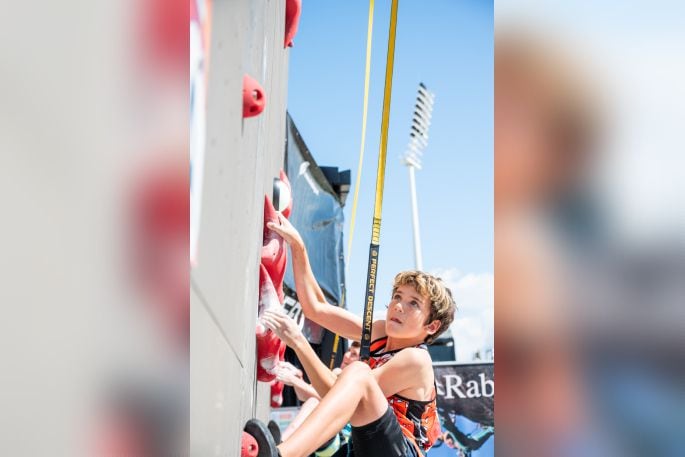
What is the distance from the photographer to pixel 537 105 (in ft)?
1.70

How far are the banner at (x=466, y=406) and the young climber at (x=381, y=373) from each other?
8.47ft

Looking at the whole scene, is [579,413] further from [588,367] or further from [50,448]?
[50,448]

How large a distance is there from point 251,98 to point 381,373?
150 centimetres

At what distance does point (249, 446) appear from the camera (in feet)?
5.06

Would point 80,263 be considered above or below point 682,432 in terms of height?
above

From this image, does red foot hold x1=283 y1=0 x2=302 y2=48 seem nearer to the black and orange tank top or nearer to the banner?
the black and orange tank top

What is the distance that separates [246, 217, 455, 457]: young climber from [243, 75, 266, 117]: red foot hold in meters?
1.00

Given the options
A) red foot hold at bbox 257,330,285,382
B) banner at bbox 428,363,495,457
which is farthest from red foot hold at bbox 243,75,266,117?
banner at bbox 428,363,495,457

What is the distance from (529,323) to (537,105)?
179 millimetres

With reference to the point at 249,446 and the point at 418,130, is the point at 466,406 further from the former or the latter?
the point at 418,130

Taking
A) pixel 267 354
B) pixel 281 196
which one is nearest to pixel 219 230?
pixel 267 354

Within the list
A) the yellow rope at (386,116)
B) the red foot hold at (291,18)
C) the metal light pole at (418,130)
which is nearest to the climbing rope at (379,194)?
the yellow rope at (386,116)

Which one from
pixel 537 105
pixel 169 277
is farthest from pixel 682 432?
pixel 169 277

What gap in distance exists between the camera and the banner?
500cm
